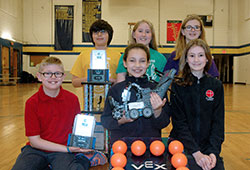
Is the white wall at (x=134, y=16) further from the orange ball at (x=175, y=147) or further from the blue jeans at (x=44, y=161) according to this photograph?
the orange ball at (x=175, y=147)

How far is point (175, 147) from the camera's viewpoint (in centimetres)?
148

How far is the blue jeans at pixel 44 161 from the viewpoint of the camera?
5.72 ft

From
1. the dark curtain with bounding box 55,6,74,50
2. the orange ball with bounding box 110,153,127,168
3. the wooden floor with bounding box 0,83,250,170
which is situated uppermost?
the dark curtain with bounding box 55,6,74,50

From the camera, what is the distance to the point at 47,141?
1859mm

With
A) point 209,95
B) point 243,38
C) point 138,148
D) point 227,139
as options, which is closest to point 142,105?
point 138,148

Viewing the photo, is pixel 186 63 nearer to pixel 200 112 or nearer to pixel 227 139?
pixel 200 112

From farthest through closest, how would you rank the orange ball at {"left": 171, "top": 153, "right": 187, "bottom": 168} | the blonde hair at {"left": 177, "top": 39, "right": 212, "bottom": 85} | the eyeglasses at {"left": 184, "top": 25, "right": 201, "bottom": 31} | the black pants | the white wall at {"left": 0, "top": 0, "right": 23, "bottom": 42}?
the white wall at {"left": 0, "top": 0, "right": 23, "bottom": 42} < the eyeglasses at {"left": 184, "top": 25, "right": 201, "bottom": 31} < the blonde hair at {"left": 177, "top": 39, "right": 212, "bottom": 85} < the black pants < the orange ball at {"left": 171, "top": 153, "right": 187, "bottom": 168}

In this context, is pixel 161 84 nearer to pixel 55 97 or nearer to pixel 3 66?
pixel 55 97

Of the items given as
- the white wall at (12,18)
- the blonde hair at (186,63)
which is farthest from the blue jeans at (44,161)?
the white wall at (12,18)

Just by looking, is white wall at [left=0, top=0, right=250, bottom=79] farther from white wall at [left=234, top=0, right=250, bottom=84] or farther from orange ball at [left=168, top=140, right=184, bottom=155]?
orange ball at [left=168, top=140, right=184, bottom=155]

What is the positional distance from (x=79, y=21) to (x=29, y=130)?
14.3 m

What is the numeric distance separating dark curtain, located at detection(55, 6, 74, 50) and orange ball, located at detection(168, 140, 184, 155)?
1476cm

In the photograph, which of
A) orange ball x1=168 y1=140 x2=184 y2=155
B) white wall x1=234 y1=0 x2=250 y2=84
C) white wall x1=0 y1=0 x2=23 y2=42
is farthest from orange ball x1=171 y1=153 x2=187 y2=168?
white wall x1=234 y1=0 x2=250 y2=84

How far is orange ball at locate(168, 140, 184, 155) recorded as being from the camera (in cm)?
147
